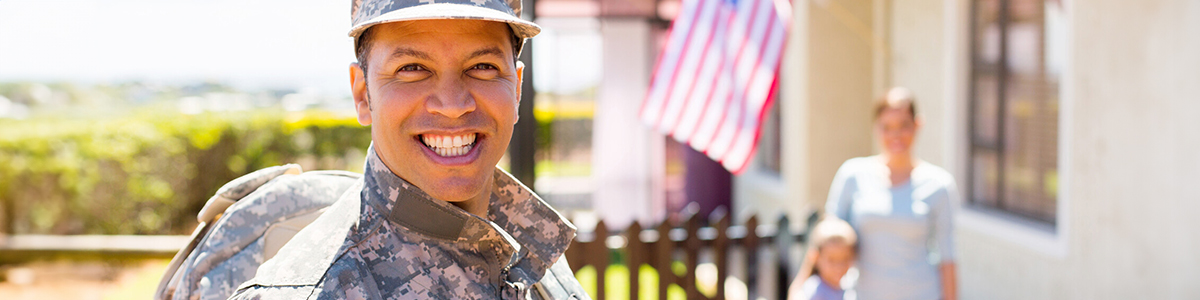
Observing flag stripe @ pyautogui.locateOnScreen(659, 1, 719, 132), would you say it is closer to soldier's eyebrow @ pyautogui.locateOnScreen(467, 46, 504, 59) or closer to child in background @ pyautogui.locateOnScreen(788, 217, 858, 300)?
child in background @ pyautogui.locateOnScreen(788, 217, 858, 300)

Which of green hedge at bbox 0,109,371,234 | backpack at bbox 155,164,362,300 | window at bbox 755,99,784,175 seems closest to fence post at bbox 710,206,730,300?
window at bbox 755,99,784,175

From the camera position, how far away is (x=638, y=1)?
809 centimetres

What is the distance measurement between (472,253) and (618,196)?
7.56 meters

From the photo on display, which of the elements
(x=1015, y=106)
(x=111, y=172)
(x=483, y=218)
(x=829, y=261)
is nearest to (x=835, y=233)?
(x=829, y=261)

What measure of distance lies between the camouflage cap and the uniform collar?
209 mm

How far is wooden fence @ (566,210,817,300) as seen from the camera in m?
4.47

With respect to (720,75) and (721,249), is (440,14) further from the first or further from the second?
(721,249)

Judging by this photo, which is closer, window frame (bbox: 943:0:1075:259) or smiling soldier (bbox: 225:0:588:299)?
smiling soldier (bbox: 225:0:588:299)

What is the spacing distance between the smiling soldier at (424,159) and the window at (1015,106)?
371cm

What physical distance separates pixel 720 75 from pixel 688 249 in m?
1.15

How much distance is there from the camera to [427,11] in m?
1.01

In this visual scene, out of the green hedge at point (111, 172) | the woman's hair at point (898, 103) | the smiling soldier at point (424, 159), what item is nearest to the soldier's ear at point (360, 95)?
the smiling soldier at point (424, 159)

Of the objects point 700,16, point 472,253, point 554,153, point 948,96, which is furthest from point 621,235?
point 554,153

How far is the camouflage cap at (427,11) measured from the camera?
100 centimetres
